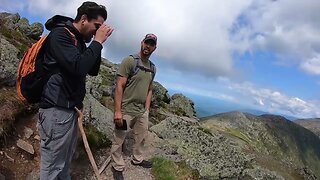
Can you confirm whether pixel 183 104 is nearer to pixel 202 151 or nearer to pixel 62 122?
pixel 202 151

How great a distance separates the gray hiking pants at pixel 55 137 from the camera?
20.2 feet

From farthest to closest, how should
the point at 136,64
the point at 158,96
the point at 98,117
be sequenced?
the point at 158,96 → the point at 98,117 → the point at 136,64

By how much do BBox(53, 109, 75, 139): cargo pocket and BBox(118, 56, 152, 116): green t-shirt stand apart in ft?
13.9

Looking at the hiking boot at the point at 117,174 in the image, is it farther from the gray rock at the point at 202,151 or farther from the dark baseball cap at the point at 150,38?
the dark baseball cap at the point at 150,38

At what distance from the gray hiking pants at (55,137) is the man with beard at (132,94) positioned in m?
3.99

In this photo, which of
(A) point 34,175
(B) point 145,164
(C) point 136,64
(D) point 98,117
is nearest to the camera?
(C) point 136,64

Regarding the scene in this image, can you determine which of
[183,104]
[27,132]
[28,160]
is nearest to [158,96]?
[183,104]

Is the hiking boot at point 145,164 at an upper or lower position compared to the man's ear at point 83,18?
lower

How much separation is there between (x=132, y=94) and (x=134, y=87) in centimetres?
22

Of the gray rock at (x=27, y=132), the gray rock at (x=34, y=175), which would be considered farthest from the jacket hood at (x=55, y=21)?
the gray rock at (x=27, y=132)

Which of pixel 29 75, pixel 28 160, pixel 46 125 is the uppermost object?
pixel 29 75

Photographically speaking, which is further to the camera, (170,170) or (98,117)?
(98,117)

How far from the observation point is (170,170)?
13.9 metres

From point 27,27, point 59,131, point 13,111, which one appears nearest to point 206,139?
point 13,111
